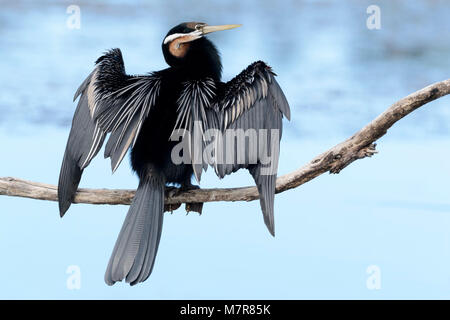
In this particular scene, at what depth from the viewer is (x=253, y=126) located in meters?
2.66

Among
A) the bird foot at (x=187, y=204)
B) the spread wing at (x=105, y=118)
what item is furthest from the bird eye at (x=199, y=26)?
the bird foot at (x=187, y=204)

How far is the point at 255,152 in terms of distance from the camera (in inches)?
102

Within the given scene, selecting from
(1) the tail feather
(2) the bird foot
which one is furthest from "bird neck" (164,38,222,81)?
(1) the tail feather

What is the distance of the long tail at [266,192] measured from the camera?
253 centimetres

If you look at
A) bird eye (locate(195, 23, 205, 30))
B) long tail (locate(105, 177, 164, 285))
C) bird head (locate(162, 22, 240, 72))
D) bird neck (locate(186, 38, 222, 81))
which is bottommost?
long tail (locate(105, 177, 164, 285))

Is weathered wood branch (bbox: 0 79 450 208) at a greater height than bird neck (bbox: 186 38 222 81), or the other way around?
bird neck (bbox: 186 38 222 81)

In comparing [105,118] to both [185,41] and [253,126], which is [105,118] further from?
[253,126]

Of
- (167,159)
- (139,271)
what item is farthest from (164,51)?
(139,271)

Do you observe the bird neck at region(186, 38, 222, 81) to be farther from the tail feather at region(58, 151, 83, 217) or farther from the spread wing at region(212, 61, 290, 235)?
the tail feather at region(58, 151, 83, 217)

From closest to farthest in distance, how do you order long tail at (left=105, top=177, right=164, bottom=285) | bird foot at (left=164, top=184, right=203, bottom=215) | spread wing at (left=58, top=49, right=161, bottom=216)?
long tail at (left=105, top=177, right=164, bottom=285) → spread wing at (left=58, top=49, right=161, bottom=216) → bird foot at (left=164, top=184, right=203, bottom=215)

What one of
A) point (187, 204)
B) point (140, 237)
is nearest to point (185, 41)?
point (187, 204)

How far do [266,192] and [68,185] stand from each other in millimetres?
885

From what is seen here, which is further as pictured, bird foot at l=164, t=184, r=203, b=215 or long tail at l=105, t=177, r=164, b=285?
bird foot at l=164, t=184, r=203, b=215

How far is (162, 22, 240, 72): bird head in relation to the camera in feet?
9.55
